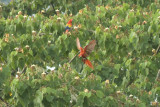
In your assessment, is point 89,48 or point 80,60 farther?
point 80,60

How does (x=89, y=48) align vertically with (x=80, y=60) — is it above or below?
above

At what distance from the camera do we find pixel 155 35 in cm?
1152

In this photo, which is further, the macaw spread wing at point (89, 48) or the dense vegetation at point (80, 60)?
the macaw spread wing at point (89, 48)

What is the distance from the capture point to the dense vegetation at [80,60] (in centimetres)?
897

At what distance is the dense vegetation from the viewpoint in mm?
8969

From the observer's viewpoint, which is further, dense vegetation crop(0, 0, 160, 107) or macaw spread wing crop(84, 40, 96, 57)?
macaw spread wing crop(84, 40, 96, 57)

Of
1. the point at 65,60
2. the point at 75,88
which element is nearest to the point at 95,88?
the point at 75,88

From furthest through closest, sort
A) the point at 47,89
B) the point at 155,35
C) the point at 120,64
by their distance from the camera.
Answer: the point at 120,64
the point at 155,35
the point at 47,89

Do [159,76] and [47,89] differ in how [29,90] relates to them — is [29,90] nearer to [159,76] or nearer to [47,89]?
[47,89]

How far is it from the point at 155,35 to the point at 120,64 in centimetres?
192

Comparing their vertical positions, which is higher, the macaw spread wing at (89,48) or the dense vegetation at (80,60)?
the macaw spread wing at (89,48)

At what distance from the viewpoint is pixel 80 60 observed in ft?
40.5

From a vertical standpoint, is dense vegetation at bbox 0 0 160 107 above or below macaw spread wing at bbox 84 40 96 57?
below

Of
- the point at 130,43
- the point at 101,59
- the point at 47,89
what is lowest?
the point at 101,59
